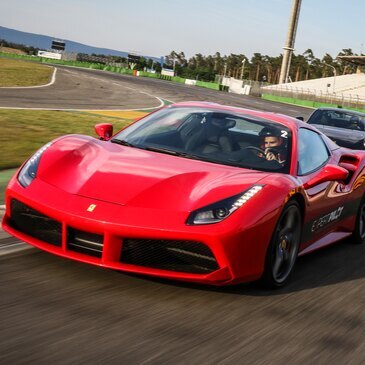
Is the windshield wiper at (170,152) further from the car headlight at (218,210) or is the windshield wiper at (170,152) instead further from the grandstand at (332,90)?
the grandstand at (332,90)

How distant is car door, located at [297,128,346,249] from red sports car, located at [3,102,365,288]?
2 cm

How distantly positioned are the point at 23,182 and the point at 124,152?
77 cm

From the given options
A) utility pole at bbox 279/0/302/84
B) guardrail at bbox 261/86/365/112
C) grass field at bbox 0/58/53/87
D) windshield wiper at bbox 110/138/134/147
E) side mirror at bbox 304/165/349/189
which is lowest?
guardrail at bbox 261/86/365/112

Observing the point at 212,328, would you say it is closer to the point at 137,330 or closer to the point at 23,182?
the point at 137,330

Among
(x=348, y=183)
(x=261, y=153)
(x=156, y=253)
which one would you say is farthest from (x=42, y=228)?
(x=348, y=183)

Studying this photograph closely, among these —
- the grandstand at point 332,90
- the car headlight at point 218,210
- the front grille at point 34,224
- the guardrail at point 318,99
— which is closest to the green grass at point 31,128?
the front grille at point 34,224

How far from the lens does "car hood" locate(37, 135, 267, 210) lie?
3.88 m

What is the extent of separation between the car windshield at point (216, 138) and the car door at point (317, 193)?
0.20 meters

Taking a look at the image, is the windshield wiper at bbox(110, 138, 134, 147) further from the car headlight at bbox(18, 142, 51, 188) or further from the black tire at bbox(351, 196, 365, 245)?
the black tire at bbox(351, 196, 365, 245)

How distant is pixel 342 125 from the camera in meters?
15.0

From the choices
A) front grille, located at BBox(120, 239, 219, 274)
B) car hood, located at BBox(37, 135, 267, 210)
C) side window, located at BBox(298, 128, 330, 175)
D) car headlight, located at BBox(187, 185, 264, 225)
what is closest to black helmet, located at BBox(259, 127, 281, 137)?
side window, located at BBox(298, 128, 330, 175)

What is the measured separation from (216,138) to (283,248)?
3.43 feet

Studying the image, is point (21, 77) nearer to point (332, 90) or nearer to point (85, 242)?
point (85, 242)

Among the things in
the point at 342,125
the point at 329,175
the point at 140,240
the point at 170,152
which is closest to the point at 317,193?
the point at 329,175
